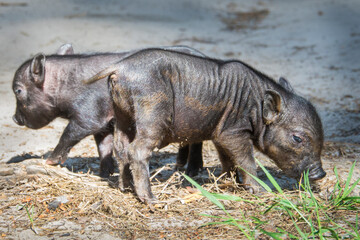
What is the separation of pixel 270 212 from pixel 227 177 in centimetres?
109

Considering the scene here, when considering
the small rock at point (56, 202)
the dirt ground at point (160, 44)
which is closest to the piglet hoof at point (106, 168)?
the dirt ground at point (160, 44)

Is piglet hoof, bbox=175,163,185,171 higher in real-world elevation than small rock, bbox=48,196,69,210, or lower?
lower

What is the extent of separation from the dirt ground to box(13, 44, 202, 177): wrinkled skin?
0.35 m

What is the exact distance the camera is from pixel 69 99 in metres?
5.62

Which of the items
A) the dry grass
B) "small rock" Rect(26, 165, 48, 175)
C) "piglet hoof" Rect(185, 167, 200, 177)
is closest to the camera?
the dry grass

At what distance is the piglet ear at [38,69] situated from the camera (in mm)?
5660

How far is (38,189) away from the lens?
4.86 meters

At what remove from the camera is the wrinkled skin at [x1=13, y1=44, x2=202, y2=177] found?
18.1 ft

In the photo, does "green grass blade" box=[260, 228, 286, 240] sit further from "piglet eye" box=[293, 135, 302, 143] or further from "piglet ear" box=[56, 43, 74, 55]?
"piglet ear" box=[56, 43, 74, 55]

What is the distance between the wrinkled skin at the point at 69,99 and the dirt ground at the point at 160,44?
35 centimetres

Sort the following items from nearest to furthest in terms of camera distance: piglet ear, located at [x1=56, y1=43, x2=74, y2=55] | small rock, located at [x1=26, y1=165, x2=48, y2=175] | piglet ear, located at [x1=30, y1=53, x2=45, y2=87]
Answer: small rock, located at [x1=26, y1=165, x2=48, y2=175]
piglet ear, located at [x1=30, y1=53, x2=45, y2=87]
piglet ear, located at [x1=56, y1=43, x2=74, y2=55]

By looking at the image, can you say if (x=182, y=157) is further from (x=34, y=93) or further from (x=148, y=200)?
(x=34, y=93)

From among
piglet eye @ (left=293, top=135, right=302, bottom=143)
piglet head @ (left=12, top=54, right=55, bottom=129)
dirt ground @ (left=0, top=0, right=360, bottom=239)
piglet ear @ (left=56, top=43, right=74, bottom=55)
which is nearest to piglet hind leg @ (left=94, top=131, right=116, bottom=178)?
dirt ground @ (left=0, top=0, right=360, bottom=239)

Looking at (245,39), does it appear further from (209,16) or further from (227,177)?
(227,177)
